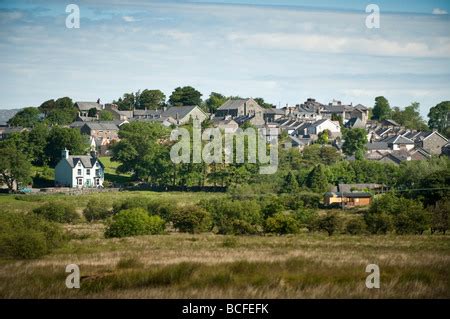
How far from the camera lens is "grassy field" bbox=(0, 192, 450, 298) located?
661 inches

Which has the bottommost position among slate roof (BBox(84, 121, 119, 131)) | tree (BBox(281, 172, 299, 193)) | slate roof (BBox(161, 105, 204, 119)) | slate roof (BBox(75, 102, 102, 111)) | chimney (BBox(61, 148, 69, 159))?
tree (BBox(281, 172, 299, 193))

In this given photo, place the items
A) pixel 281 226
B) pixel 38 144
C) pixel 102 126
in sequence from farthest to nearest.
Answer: pixel 102 126 < pixel 38 144 < pixel 281 226

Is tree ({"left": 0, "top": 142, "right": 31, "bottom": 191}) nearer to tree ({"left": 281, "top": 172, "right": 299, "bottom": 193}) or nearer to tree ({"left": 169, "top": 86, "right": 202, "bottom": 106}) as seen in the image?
tree ({"left": 281, "top": 172, "right": 299, "bottom": 193})

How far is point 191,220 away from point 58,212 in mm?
6550

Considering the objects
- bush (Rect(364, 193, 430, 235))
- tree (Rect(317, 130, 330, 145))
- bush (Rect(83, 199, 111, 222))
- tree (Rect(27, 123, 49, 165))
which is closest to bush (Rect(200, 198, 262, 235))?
bush (Rect(364, 193, 430, 235))

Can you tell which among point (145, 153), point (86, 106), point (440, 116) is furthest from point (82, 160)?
point (440, 116)

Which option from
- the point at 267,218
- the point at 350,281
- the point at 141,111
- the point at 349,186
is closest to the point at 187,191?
the point at 349,186

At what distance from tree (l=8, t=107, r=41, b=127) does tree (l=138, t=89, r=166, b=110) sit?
18.2 m

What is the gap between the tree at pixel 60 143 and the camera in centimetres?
5791

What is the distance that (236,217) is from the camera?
109 ft

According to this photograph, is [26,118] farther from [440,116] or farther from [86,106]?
[440,116]

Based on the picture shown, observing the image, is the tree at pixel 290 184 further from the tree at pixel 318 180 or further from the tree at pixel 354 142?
the tree at pixel 354 142
